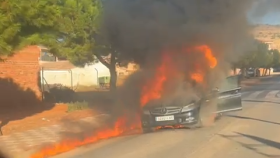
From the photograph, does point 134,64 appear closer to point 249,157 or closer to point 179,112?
point 179,112

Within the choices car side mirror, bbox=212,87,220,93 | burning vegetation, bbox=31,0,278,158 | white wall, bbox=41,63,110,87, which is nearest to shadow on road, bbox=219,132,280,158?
burning vegetation, bbox=31,0,278,158

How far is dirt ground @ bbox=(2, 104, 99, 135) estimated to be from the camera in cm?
1467

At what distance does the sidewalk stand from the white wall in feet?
97.4

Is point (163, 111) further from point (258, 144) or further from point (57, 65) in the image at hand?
point (57, 65)

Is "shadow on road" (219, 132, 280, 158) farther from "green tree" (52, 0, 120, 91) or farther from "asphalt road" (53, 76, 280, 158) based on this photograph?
"green tree" (52, 0, 120, 91)

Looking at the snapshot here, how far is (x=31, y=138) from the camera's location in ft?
40.9

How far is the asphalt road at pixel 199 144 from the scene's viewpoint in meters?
8.91

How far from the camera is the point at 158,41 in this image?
46.9 ft

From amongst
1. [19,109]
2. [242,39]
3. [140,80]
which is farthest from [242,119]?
[19,109]

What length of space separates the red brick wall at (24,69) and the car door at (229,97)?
36.5 feet

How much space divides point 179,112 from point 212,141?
6.55 ft

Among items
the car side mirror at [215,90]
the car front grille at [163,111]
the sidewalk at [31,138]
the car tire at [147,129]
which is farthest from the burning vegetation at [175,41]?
the sidewalk at [31,138]

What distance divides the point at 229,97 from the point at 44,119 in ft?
24.1

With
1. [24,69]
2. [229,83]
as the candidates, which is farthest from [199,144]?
[24,69]
